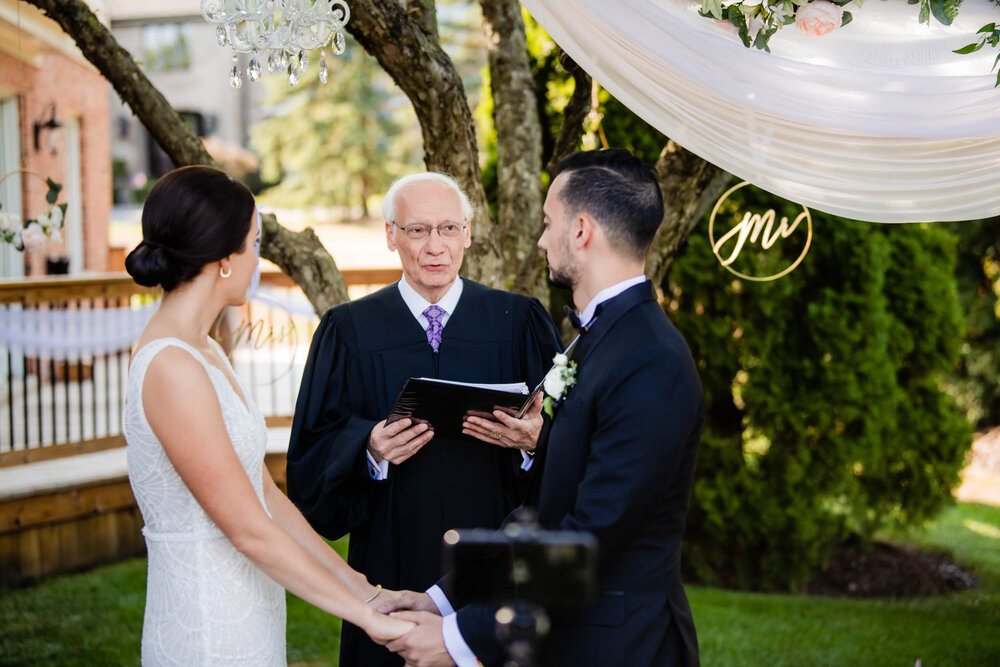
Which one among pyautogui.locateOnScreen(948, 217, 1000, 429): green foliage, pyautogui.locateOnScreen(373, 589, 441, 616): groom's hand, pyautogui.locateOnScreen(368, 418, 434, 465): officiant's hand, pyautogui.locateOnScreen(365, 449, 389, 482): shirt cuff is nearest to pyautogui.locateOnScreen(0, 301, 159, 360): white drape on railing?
pyautogui.locateOnScreen(365, 449, 389, 482): shirt cuff

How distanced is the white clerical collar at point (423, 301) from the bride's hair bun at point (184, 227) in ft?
3.29

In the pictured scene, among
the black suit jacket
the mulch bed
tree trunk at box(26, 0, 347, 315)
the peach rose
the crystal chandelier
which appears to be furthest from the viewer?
the mulch bed

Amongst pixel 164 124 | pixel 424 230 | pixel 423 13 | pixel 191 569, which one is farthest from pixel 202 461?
pixel 423 13

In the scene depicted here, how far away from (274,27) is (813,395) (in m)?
4.33

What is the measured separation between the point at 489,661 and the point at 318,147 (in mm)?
25616

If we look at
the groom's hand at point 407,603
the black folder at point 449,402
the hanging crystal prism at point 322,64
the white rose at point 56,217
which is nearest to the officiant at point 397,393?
the black folder at point 449,402

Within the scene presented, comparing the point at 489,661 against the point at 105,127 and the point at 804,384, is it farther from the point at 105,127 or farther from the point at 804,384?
the point at 105,127

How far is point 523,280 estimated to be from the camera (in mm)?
4508

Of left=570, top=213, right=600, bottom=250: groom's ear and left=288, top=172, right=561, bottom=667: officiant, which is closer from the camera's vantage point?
left=570, top=213, right=600, bottom=250: groom's ear

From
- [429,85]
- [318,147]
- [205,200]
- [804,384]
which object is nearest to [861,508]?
[804,384]

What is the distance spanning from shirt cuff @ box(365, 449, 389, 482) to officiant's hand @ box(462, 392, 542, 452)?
12.2 inches

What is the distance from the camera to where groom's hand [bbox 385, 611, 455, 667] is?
2.23m

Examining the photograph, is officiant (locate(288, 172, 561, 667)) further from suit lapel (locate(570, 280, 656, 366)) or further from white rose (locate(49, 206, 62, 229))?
white rose (locate(49, 206, 62, 229))

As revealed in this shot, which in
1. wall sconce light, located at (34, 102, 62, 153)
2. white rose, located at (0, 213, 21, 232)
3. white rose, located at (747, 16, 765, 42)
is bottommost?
white rose, located at (0, 213, 21, 232)
